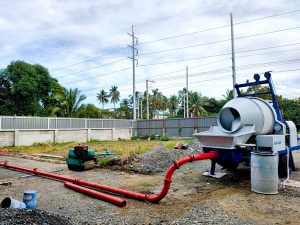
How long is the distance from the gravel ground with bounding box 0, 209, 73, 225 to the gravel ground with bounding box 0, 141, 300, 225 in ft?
Result: 0.71

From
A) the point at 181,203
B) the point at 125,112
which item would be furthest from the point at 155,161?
the point at 125,112

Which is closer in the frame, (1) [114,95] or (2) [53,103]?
(2) [53,103]

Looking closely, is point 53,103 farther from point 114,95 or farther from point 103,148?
point 114,95

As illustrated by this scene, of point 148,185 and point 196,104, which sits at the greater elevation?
point 196,104

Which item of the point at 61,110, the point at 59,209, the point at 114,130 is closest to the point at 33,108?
the point at 61,110

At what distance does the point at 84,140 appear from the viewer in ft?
86.2

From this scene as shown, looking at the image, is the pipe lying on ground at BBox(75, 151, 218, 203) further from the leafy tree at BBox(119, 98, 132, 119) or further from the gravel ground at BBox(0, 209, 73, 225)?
the leafy tree at BBox(119, 98, 132, 119)

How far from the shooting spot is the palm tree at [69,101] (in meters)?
31.0

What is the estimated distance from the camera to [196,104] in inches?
2131

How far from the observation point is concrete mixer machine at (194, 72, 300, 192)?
6859 mm

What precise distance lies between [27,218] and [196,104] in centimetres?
5149

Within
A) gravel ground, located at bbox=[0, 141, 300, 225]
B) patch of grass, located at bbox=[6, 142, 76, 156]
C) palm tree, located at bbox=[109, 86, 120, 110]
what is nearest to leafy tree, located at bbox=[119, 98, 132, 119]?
palm tree, located at bbox=[109, 86, 120, 110]

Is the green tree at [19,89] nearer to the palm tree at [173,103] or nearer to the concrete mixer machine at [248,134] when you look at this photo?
the concrete mixer machine at [248,134]

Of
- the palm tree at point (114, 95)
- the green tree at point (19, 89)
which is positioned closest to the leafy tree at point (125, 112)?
the palm tree at point (114, 95)
